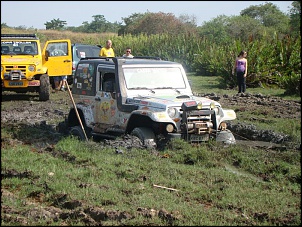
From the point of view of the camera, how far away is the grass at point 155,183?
633 centimetres

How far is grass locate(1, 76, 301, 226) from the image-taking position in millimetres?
6328

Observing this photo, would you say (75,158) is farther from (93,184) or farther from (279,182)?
(279,182)

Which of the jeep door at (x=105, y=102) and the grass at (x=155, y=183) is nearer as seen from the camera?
the grass at (x=155, y=183)

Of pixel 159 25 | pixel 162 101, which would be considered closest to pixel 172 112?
pixel 162 101

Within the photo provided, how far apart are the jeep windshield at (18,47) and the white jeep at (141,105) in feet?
25.2

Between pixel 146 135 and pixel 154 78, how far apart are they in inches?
57.4

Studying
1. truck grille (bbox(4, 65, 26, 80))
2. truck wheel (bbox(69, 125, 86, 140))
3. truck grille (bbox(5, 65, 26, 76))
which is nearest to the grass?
truck wheel (bbox(69, 125, 86, 140))

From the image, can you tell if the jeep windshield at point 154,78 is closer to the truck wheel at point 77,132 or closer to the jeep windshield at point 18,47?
the truck wheel at point 77,132

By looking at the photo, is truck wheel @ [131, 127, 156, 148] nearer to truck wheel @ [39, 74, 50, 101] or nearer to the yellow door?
truck wheel @ [39, 74, 50, 101]

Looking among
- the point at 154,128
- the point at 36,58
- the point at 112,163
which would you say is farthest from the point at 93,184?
the point at 36,58

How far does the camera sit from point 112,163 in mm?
9203

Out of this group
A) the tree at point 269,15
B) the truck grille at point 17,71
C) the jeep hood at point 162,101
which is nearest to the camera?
the jeep hood at point 162,101

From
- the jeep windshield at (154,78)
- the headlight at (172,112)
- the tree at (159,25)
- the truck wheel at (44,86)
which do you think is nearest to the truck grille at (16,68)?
the truck wheel at (44,86)

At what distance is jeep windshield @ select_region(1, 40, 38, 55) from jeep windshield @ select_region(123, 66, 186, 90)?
9.22 meters
